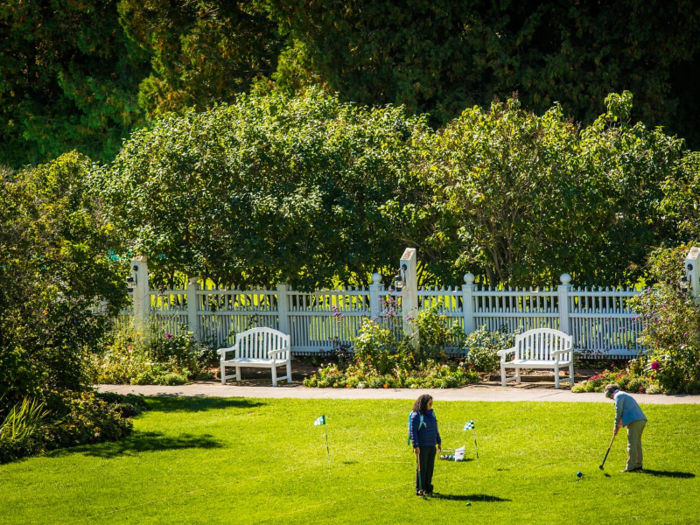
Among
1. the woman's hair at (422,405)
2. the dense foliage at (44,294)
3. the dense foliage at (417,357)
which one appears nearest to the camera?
the woman's hair at (422,405)

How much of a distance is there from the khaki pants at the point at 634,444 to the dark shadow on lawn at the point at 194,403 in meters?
6.01

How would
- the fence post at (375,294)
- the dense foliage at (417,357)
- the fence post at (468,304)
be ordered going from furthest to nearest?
the fence post at (375,294) → the fence post at (468,304) → the dense foliage at (417,357)

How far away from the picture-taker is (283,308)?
17.9 metres

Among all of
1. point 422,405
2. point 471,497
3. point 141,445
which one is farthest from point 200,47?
point 471,497

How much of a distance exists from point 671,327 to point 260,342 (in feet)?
22.0

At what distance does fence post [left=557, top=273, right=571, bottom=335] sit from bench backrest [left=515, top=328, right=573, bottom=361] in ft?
1.98

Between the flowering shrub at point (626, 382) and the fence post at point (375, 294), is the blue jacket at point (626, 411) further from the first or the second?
the fence post at point (375, 294)

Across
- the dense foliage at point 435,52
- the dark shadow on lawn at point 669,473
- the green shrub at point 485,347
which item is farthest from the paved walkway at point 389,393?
the dense foliage at point 435,52

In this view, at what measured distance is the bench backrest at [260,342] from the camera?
16891 mm

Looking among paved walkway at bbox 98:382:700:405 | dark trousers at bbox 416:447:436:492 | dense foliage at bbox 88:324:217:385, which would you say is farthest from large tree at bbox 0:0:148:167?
dark trousers at bbox 416:447:436:492

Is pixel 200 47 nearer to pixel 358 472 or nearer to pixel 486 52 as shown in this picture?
pixel 486 52

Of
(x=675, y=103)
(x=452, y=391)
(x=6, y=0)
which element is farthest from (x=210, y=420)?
(x=6, y=0)

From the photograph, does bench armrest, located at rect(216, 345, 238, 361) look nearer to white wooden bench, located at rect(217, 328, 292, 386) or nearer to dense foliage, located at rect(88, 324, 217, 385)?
white wooden bench, located at rect(217, 328, 292, 386)

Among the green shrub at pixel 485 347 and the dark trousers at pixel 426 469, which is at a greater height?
the green shrub at pixel 485 347
